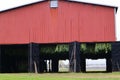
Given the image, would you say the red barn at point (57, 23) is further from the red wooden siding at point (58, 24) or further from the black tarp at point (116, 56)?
the black tarp at point (116, 56)

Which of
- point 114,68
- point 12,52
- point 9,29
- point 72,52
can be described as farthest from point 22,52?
point 114,68

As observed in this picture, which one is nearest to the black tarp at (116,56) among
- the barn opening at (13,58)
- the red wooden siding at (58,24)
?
the red wooden siding at (58,24)

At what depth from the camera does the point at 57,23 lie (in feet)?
145

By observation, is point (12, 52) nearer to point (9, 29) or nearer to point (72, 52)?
point (9, 29)

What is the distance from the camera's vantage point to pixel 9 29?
150ft

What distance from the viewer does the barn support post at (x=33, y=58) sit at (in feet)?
144

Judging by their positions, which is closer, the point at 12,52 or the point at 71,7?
the point at 71,7

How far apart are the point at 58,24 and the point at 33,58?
15.5 feet

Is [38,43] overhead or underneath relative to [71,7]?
underneath

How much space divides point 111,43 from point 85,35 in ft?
9.71

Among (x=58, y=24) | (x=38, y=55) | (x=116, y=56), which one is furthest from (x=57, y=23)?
(x=116, y=56)

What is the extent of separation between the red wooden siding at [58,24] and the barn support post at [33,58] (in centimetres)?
79

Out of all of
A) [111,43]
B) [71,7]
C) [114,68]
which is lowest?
[114,68]

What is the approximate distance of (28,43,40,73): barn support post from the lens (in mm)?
43844
